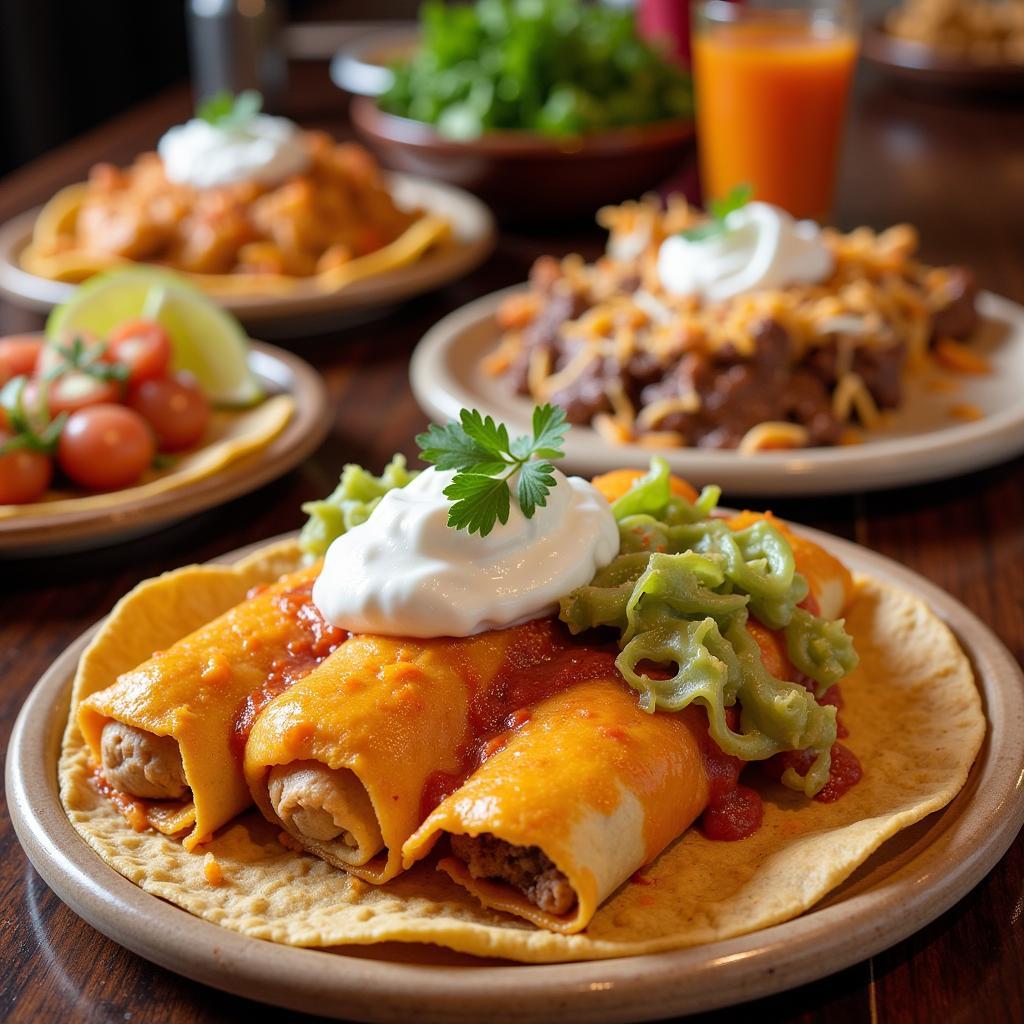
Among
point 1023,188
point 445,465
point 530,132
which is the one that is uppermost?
point 445,465

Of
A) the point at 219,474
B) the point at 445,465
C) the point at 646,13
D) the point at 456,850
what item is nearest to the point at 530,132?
the point at 646,13

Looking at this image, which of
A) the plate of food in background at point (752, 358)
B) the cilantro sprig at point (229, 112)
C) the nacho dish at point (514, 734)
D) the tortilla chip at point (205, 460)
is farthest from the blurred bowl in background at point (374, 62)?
the nacho dish at point (514, 734)

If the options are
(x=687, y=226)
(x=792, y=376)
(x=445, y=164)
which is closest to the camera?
(x=792, y=376)

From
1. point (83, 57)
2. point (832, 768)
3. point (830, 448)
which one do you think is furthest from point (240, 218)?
point (83, 57)

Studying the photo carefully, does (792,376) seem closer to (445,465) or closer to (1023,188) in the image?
(445,465)

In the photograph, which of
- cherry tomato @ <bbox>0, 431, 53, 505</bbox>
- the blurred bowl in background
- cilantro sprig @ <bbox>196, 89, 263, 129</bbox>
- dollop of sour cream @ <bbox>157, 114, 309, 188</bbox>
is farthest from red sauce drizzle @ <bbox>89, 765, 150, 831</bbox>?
the blurred bowl in background

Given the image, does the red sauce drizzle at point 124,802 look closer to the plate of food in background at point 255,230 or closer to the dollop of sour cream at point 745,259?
the dollop of sour cream at point 745,259

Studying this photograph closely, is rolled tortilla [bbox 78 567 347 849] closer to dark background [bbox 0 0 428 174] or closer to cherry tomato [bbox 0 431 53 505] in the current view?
cherry tomato [bbox 0 431 53 505]
